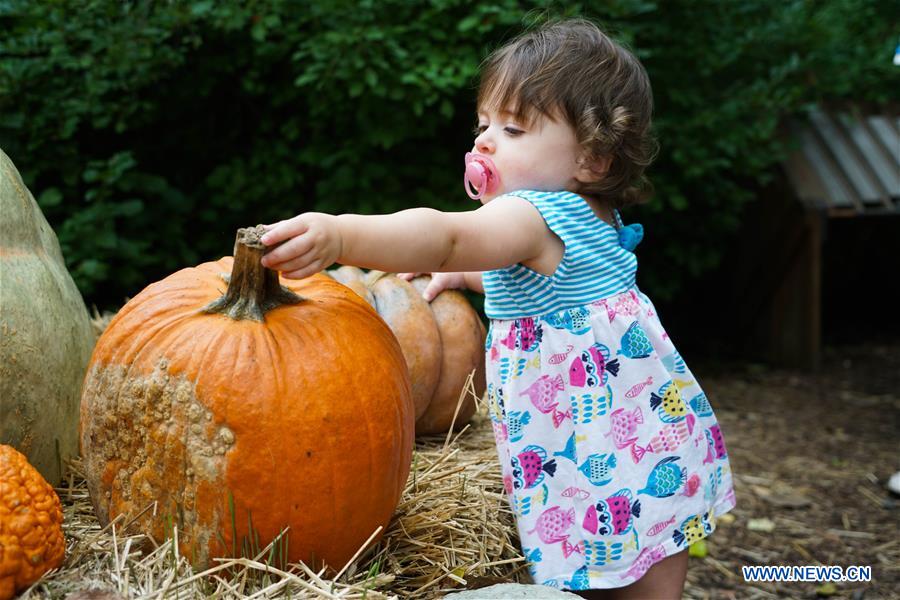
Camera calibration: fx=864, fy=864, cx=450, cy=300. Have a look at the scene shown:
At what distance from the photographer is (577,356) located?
205cm

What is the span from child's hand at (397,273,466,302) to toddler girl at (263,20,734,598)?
0.49 meters

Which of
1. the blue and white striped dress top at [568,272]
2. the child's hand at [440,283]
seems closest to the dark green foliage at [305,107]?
the child's hand at [440,283]

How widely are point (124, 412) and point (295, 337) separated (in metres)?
0.36

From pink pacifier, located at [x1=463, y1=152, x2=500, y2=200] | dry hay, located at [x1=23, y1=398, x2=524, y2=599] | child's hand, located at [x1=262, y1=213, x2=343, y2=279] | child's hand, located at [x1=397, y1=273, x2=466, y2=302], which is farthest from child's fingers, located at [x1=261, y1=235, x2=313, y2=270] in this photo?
child's hand, located at [x1=397, y1=273, x2=466, y2=302]

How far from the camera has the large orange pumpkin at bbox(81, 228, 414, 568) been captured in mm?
1608

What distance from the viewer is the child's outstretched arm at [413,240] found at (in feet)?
5.05

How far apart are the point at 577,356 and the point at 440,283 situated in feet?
2.24

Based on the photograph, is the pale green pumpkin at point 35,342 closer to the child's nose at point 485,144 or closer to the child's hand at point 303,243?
the child's hand at point 303,243

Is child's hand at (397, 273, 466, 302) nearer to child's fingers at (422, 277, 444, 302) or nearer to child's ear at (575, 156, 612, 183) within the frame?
child's fingers at (422, 277, 444, 302)

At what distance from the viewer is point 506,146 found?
6.75 ft

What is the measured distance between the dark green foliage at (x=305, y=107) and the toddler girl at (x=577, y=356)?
4.76 feet

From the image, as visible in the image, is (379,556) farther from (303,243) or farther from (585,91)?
(585,91)

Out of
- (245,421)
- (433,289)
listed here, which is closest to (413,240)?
(245,421)

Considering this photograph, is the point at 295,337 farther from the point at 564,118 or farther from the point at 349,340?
the point at 564,118
